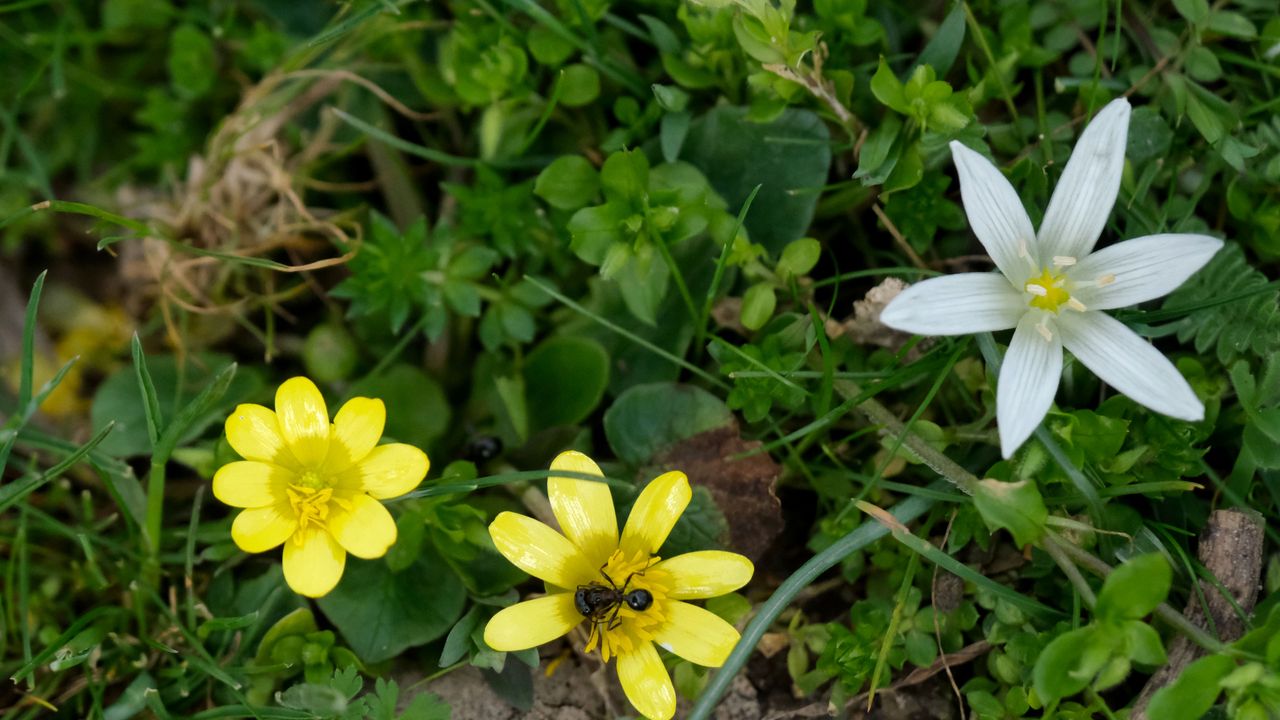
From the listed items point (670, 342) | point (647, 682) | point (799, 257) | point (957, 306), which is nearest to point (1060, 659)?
point (957, 306)

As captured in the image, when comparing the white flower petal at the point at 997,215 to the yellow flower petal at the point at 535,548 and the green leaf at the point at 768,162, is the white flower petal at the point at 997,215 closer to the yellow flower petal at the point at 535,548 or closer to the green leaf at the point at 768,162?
the green leaf at the point at 768,162

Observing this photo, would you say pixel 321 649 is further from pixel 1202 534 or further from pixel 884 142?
pixel 1202 534

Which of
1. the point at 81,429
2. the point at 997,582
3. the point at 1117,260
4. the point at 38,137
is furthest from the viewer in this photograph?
the point at 38,137

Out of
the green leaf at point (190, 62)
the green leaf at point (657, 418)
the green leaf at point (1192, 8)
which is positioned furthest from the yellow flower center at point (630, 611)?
the green leaf at point (190, 62)

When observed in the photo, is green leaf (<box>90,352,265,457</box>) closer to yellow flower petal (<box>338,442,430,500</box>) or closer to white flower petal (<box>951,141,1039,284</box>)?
yellow flower petal (<box>338,442,430,500</box>)

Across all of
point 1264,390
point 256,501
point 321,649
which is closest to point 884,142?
point 1264,390

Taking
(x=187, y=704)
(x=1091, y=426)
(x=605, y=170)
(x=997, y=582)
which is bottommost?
(x=187, y=704)
